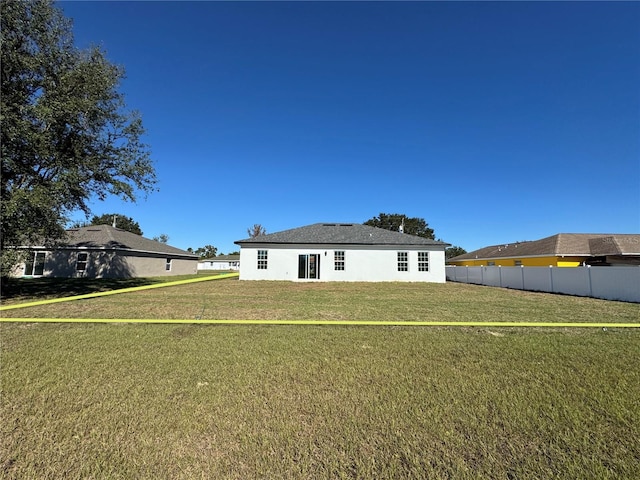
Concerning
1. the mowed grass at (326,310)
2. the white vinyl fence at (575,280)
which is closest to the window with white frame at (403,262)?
the white vinyl fence at (575,280)

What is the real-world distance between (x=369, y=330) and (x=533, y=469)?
13.5 feet

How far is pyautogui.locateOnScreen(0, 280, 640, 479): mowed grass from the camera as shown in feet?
7.46

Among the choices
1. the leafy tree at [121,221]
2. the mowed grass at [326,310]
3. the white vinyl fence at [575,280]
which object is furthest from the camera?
the leafy tree at [121,221]

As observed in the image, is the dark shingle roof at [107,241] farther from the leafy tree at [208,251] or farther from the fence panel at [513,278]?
the leafy tree at [208,251]

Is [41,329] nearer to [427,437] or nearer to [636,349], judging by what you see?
[427,437]

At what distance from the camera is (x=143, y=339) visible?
Result: 18.1 ft

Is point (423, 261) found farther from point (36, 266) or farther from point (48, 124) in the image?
point (36, 266)

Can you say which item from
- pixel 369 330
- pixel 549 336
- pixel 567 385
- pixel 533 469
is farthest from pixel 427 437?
pixel 549 336

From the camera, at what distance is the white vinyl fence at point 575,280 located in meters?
11.5

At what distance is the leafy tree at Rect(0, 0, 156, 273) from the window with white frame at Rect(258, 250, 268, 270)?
966cm

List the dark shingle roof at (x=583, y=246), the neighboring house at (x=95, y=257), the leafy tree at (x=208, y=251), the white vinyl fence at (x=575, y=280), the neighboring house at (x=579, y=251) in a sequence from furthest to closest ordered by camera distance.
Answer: the leafy tree at (x=208, y=251) < the neighboring house at (x=95, y=257) < the dark shingle roof at (x=583, y=246) < the neighboring house at (x=579, y=251) < the white vinyl fence at (x=575, y=280)

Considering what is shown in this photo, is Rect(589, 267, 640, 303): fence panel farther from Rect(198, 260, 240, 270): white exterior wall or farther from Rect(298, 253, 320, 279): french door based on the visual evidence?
Rect(198, 260, 240, 270): white exterior wall

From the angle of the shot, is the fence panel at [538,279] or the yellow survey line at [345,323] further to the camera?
the fence panel at [538,279]

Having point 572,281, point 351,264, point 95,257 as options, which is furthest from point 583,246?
point 95,257
